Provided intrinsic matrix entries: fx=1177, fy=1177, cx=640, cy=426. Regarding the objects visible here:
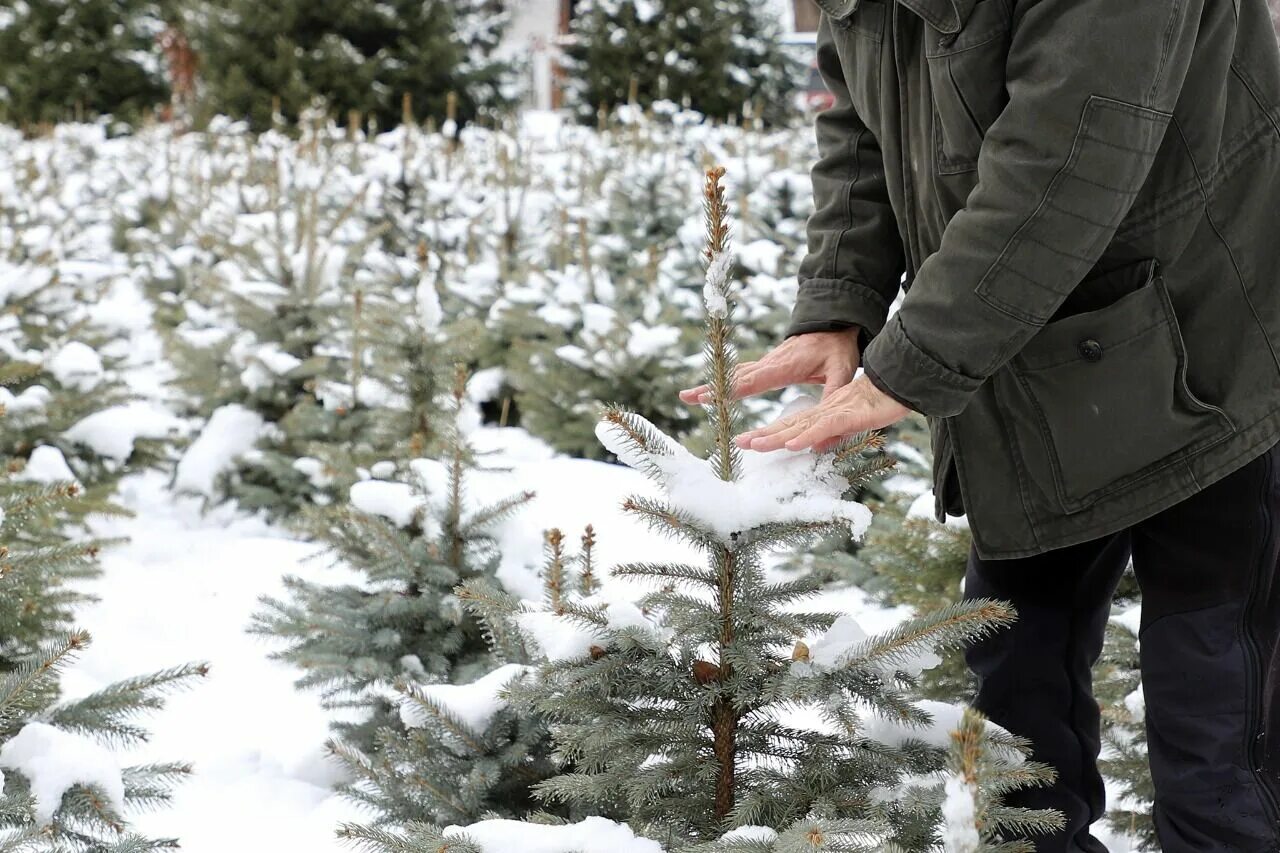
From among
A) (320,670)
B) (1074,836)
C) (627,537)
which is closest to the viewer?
(1074,836)

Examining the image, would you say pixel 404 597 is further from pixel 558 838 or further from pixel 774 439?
pixel 774 439

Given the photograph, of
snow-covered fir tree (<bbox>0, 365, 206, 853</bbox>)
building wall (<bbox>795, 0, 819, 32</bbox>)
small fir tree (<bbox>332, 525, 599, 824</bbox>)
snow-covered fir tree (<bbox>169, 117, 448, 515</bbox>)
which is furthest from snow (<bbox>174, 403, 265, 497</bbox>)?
building wall (<bbox>795, 0, 819, 32</bbox>)

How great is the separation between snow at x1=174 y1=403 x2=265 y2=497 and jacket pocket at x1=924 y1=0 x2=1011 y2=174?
3.34 meters

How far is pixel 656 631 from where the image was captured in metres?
1.55

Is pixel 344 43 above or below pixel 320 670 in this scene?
above

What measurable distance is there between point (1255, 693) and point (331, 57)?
13.4 meters

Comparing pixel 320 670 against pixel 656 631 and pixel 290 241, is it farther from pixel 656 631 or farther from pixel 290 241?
pixel 290 241

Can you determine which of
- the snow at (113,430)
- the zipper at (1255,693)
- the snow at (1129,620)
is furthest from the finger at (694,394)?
the snow at (113,430)

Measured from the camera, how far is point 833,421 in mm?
1381

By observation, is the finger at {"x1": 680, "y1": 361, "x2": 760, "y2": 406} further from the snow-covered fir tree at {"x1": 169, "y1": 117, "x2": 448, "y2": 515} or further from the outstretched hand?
the snow-covered fir tree at {"x1": 169, "y1": 117, "x2": 448, "y2": 515}

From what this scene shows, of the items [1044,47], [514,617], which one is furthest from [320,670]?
[1044,47]

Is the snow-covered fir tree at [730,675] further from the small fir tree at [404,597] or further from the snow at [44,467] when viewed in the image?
the snow at [44,467]

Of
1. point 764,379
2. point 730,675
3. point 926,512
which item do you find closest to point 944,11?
point 764,379

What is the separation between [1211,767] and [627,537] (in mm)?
2350
